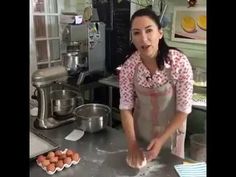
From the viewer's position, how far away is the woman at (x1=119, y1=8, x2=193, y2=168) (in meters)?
1.19

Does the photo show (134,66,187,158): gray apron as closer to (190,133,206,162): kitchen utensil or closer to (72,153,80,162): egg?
(72,153,80,162): egg

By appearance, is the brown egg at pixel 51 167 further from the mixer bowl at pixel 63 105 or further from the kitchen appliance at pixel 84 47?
the kitchen appliance at pixel 84 47

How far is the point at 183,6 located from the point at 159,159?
5.45 ft

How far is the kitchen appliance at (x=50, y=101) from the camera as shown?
51.7 inches

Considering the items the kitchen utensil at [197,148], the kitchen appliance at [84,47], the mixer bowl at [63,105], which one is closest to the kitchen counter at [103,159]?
the mixer bowl at [63,105]

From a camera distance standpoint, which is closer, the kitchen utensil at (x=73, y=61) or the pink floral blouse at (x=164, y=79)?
the pink floral blouse at (x=164, y=79)

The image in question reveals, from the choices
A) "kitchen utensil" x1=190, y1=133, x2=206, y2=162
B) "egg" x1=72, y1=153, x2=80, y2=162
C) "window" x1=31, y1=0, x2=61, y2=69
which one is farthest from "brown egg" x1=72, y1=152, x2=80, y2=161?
"window" x1=31, y1=0, x2=61, y2=69

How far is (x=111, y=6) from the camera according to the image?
2799 millimetres

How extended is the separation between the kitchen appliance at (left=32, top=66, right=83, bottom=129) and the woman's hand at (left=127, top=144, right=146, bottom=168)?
0.49m

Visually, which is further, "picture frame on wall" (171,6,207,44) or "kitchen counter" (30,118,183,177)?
"picture frame on wall" (171,6,207,44)

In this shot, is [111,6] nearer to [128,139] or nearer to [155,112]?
[155,112]
